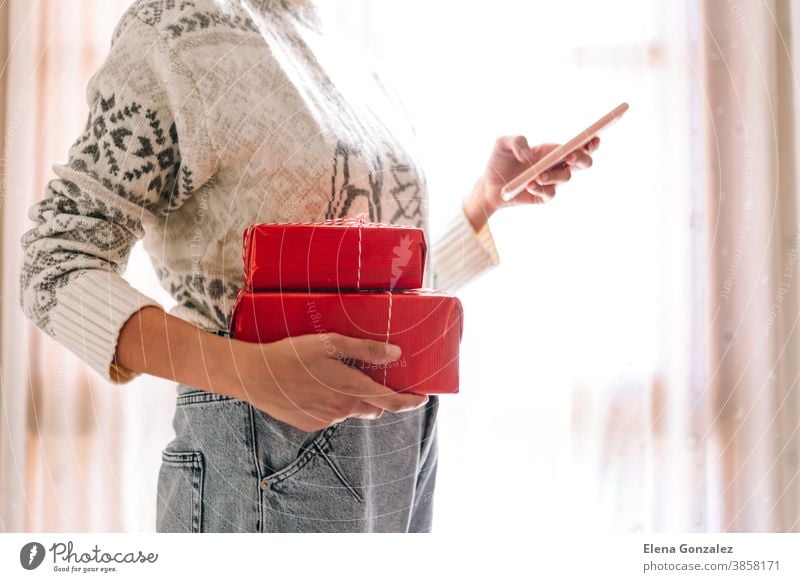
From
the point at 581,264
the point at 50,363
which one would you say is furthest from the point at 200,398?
the point at 581,264

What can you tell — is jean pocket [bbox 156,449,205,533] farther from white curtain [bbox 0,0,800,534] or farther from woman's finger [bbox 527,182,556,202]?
woman's finger [bbox 527,182,556,202]

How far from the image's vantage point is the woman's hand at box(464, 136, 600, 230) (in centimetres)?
37

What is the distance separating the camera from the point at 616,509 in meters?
0.47

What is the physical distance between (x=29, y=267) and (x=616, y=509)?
1.36 ft

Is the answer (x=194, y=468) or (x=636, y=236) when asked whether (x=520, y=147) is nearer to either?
(x=636, y=236)

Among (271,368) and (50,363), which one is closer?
(271,368)

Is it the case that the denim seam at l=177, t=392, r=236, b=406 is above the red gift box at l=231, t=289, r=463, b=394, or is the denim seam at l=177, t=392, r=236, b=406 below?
below

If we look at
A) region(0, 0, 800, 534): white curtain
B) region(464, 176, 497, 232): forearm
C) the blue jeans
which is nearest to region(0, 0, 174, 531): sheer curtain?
region(0, 0, 800, 534): white curtain

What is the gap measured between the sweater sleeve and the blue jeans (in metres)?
0.06

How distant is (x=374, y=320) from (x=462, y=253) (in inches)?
5.2

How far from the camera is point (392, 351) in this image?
0.29m

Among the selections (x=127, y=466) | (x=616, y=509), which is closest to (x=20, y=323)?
(x=127, y=466)

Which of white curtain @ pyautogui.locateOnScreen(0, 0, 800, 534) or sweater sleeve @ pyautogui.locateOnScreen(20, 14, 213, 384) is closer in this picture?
sweater sleeve @ pyautogui.locateOnScreen(20, 14, 213, 384)

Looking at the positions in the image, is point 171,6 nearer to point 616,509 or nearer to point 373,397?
point 373,397
